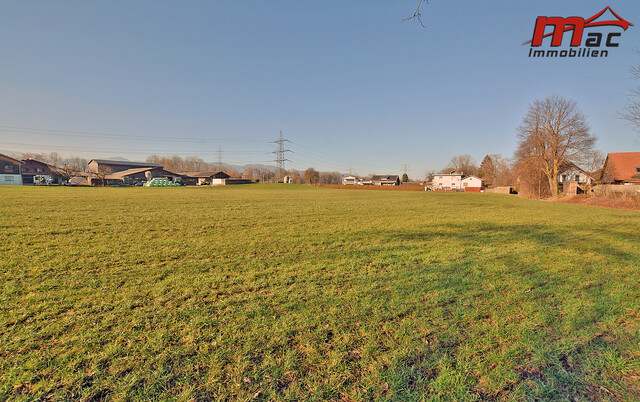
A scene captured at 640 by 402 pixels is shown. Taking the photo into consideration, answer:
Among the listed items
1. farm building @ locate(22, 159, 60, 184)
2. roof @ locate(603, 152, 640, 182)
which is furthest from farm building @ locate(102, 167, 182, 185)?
roof @ locate(603, 152, 640, 182)

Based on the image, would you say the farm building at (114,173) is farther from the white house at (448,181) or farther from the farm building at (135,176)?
the white house at (448,181)

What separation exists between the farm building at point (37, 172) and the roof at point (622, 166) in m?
114

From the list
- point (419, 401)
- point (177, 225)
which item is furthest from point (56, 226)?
point (419, 401)

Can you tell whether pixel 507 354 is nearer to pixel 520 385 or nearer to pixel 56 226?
pixel 520 385

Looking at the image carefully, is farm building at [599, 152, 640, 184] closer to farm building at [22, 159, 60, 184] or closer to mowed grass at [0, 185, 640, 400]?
mowed grass at [0, 185, 640, 400]

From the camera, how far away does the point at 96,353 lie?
256 cm

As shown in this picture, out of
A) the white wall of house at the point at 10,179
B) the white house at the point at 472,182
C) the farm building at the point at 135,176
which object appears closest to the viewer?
the white wall of house at the point at 10,179

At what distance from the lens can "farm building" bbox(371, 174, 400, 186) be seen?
3918 inches

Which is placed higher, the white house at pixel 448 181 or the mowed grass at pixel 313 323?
the white house at pixel 448 181

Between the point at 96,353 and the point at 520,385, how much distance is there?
3891 millimetres

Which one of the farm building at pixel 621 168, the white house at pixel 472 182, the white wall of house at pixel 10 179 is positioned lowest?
the white wall of house at pixel 10 179

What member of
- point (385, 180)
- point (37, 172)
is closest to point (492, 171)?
point (385, 180)

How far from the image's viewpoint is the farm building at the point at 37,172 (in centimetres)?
6502

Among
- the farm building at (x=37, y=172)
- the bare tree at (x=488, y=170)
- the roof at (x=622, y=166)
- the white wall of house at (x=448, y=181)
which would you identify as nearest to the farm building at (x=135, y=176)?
the farm building at (x=37, y=172)
